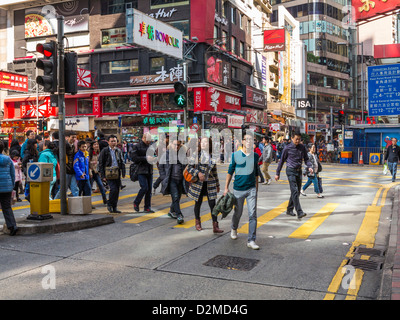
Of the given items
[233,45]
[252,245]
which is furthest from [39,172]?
[233,45]

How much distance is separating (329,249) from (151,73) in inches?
1223

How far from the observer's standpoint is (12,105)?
4097cm

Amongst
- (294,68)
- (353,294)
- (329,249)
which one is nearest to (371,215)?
(329,249)

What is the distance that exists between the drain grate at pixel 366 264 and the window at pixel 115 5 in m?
34.9

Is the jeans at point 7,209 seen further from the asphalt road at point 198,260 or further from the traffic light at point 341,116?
the traffic light at point 341,116

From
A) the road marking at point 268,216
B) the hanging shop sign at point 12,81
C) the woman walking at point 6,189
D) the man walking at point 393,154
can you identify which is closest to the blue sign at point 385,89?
the man walking at point 393,154

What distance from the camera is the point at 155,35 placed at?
85.0ft

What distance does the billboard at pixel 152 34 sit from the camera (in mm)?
23750

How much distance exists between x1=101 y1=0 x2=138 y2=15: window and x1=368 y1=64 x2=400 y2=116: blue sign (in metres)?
23.5

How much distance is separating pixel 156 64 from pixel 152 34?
1017 centimetres

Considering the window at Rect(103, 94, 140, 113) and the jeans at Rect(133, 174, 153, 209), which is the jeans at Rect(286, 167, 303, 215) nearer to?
the jeans at Rect(133, 174, 153, 209)

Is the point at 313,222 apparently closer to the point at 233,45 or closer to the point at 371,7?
the point at 371,7

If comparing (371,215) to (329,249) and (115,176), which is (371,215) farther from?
(115,176)

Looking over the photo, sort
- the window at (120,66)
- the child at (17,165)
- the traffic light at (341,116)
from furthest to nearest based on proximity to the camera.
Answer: the window at (120,66), the traffic light at (341,116), the child at (17,165)
